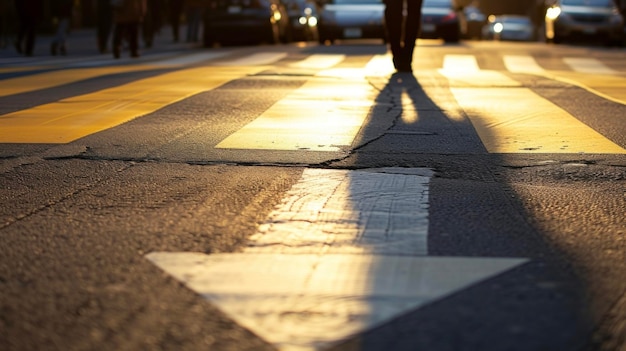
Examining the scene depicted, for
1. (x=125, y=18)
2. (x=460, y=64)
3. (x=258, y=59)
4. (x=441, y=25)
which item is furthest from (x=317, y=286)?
(x=441, y=25)

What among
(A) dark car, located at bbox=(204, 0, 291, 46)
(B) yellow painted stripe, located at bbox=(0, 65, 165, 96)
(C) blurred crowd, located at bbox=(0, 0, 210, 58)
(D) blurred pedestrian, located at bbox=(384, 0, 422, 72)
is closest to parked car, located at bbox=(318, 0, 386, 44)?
(A) dark car, located at bbox=(204, 0, 291, 46)

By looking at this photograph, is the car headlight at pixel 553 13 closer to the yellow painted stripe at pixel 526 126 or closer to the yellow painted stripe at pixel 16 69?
the yellow painted stripe at pixel 16 69

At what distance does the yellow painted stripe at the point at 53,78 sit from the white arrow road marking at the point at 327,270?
612 cm

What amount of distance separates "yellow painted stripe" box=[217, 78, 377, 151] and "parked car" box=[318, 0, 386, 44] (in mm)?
12208

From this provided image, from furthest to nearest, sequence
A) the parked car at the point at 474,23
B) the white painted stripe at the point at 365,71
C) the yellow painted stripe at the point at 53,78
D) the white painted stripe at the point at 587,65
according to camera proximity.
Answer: the parked car at the point at 474,23 < the white painted stripe at the point at 587,65 < the white painted stripe at the point at 365,71 < the yellow painted stripe at the point at 53,78

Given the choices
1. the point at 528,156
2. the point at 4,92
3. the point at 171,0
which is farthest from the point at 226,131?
the point at 171,0

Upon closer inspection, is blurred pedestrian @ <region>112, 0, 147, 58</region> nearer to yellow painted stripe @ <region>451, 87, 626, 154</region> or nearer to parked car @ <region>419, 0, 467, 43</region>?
parked car @ <region>419, 0, 467, 43</region>

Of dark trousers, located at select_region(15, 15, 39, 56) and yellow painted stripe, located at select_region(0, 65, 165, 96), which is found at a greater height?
yellow painted stripe, located at select_region(0, 65, 165, 96)

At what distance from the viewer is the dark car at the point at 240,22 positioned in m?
23.1

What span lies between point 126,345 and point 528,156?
3748 mm

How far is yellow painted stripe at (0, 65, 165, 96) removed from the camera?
34.8ft

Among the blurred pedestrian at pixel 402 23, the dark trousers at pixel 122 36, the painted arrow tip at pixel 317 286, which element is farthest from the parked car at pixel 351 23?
the painted arrow tip at pixel 317 286

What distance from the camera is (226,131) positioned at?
7.25 metres

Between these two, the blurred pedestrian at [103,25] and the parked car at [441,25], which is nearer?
the blurred pedestrian at [103,25]
